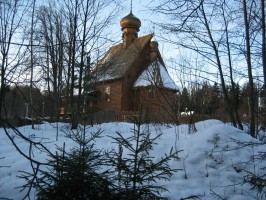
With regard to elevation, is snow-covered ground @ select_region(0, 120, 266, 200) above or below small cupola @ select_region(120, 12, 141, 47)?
below

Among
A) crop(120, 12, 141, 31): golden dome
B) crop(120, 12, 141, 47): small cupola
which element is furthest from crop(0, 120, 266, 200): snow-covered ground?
crop(120, 12, 141, 31): golden dome

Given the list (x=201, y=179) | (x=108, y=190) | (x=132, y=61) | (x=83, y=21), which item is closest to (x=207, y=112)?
(x=201, y=179)

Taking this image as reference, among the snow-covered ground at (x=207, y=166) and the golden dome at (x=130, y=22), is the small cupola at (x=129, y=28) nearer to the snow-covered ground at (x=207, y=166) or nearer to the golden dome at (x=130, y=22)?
the golden dome at (x=130, y=22)

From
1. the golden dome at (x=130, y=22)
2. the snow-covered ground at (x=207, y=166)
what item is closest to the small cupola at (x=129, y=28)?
the golden dome at (x=130, y=22)

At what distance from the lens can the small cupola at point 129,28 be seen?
29859 millimetres

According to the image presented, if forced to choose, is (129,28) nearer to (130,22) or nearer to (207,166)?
(130,22)

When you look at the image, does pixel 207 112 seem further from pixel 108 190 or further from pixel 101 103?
pixel 101 103

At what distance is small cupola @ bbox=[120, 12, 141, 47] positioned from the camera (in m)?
29.9

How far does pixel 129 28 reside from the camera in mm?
30203

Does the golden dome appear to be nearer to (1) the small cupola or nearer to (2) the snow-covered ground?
(1) the small cupola

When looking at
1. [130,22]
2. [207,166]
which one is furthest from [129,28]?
[207,166]

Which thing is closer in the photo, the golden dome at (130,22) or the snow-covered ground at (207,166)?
the snow-covered ground at (207,166)

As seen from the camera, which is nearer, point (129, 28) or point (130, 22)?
point (130, 22)

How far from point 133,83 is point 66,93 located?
1207 centimetres
